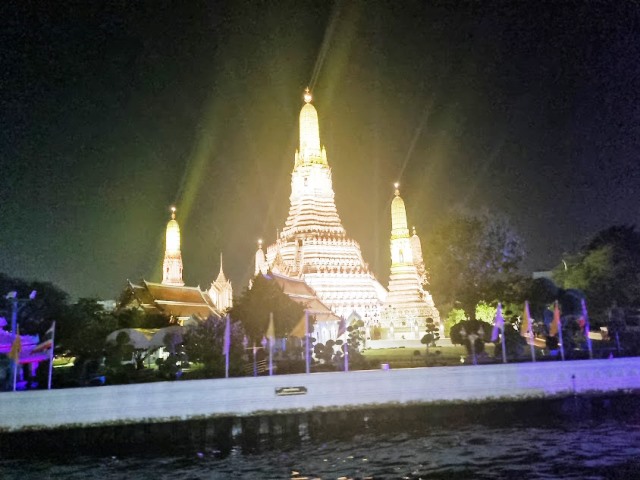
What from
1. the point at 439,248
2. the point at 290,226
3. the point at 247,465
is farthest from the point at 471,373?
the point at 290,226

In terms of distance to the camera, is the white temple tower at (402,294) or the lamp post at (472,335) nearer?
the lamp post at (472,335)

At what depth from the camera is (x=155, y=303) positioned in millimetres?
47281

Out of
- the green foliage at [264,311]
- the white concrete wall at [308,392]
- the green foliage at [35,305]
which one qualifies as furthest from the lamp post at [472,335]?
the green foliage at [35,305]

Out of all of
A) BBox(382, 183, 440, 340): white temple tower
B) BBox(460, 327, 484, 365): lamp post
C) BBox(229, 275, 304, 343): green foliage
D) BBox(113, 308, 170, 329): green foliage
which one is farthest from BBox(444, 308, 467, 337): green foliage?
BBox(113, 308, 170, 329): green foliage

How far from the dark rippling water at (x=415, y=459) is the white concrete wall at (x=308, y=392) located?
2.74m

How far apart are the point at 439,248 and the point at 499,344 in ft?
35.9

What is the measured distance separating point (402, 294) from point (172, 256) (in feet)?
98.5

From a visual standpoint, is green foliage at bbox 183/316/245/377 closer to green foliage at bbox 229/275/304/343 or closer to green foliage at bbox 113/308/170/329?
green foliage at bbox 229/275/304/343

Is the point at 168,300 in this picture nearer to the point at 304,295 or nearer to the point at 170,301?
the point at 170,301

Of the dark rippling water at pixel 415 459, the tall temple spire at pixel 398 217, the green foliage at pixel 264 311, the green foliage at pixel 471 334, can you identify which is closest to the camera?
the dark rippling water at pixel 415 459

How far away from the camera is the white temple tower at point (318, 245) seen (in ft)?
183

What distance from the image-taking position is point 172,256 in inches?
2758

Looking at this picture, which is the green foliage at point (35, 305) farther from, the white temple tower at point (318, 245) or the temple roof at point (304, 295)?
the white temple tower at point (318, 245)

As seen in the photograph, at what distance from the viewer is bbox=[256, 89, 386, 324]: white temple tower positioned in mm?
55812
